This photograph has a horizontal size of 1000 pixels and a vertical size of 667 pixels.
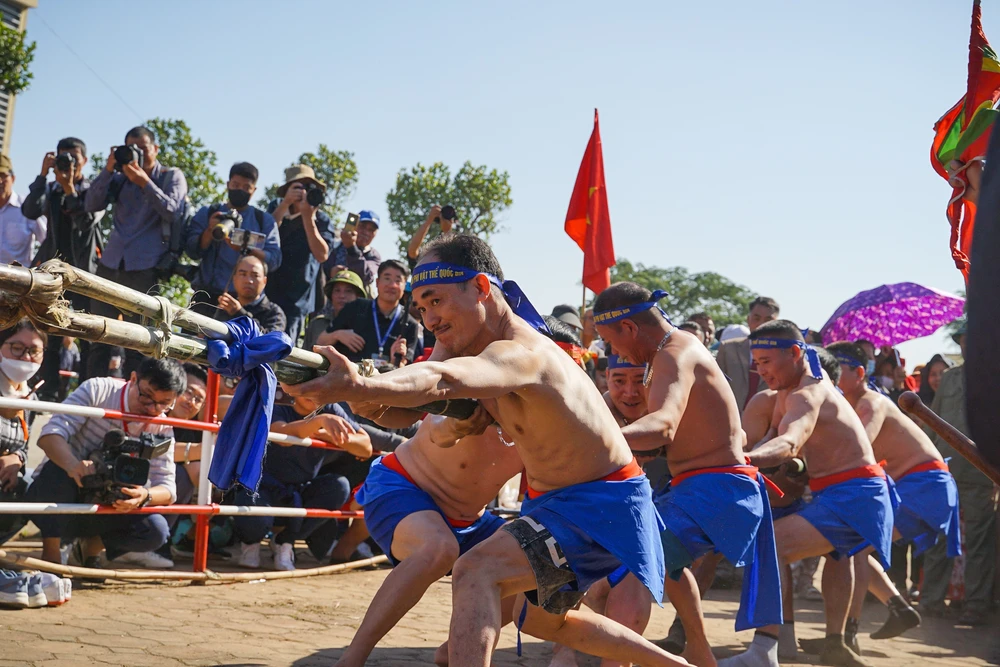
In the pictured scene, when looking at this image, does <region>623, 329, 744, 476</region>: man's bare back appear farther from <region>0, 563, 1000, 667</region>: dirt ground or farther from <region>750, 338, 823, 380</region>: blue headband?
<region>0, 563, 1000, 667</region>: dirt ground

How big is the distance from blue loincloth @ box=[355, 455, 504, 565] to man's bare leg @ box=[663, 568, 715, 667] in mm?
991

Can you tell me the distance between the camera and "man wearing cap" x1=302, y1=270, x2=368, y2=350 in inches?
327

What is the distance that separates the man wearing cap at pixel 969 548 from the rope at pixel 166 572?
188 inches

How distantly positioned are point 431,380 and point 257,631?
9.64 feet

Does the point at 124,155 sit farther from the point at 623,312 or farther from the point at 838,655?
the point at 838,655

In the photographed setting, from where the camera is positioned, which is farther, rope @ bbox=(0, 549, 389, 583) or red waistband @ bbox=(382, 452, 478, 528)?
rope @ bbox=(0, 549, 389, 583)

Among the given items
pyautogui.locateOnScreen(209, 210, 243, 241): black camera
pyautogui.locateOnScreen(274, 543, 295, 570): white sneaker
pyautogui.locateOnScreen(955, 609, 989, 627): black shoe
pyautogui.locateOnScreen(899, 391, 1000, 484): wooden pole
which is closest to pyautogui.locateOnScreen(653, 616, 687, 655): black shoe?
pyautogui.locateOnScreen(274, 543, 295, 570): white sneaker

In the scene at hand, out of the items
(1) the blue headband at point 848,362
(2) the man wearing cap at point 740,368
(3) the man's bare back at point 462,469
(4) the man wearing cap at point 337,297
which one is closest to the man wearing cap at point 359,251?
(4) the man wearing cap at point 337,297

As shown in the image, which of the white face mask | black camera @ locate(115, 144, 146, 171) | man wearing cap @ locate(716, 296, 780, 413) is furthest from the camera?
man wearing cap @ locate(716, 296, 780, 413)

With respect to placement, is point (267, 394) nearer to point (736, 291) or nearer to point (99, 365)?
point (99, 365)

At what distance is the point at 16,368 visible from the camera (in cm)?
575

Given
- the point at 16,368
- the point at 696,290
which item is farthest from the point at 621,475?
the point at 696,290

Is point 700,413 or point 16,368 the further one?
point 16,368

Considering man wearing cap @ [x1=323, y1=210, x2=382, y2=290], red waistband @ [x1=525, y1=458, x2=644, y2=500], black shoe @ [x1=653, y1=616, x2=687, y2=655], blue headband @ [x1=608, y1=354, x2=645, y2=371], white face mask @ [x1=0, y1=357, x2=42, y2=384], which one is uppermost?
man wearing cap @ [x1=323, y1=210, x2=382, y2=290]
